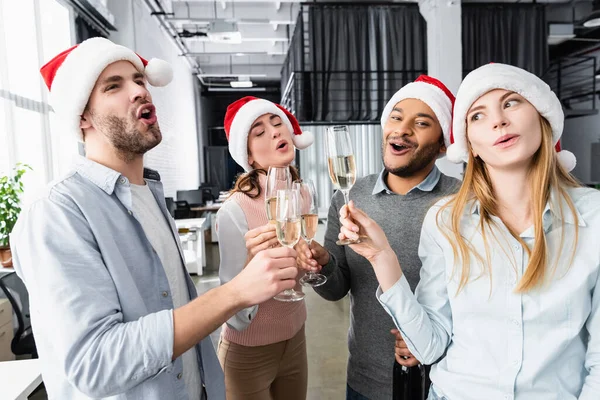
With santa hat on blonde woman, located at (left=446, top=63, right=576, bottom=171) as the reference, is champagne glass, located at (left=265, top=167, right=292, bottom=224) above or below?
below

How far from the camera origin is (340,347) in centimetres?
383

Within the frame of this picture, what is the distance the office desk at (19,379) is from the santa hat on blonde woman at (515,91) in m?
1.60

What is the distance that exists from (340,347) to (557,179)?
306 centimetres

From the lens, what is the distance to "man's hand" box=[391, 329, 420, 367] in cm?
128

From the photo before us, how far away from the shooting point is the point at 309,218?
1.33m

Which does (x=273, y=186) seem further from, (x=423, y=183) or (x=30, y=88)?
(x=30, y=88)

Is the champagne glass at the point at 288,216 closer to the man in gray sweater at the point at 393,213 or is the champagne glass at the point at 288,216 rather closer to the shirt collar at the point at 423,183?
the man in gray sweater at the point at 393,213

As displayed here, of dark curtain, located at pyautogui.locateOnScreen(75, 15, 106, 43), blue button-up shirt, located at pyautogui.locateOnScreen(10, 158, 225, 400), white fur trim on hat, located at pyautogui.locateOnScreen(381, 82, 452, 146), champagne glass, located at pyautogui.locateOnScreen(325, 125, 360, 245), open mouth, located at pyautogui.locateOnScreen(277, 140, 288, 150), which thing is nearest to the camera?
blue button-up shirt, located at pyautogui.locateOnScreen(10, 158, 225, 400)

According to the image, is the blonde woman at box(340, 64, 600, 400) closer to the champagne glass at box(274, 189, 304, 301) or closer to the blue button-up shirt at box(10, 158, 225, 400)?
the champagne glass at box(274, 189, 304, 301)

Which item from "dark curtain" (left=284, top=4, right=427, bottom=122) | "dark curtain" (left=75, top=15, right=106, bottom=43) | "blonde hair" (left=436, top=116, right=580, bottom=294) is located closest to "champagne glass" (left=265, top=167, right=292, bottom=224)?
"blonde hair" (left=436, top=116, right=580, bottom=294)

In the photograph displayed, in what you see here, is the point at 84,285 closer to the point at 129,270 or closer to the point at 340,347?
the point at 129,270

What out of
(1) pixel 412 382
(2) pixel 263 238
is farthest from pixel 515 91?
(1) pixel 412 382

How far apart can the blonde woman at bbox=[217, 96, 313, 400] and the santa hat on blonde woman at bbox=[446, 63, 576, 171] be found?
770 mm

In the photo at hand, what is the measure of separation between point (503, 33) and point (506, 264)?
25.7 feet
